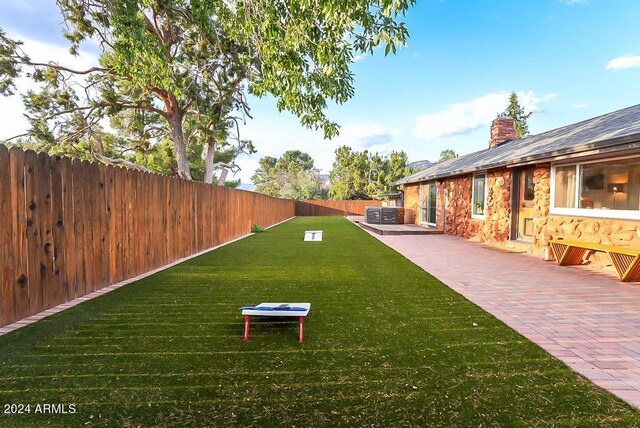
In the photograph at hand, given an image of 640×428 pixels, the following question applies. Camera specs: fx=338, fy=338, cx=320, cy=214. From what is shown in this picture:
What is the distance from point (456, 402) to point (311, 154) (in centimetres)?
6719

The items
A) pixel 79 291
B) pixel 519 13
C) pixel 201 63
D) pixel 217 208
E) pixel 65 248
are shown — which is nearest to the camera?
pixel 65 248

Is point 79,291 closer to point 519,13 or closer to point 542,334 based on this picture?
point 542,334

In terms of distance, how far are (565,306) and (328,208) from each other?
1210 inches

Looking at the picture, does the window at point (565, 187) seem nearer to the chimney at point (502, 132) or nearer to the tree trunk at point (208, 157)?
the chimney at point (502, 132)

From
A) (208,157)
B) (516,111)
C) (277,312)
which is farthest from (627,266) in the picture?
(516,111)

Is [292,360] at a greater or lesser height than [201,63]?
lesser

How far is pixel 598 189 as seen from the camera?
22.0 feet

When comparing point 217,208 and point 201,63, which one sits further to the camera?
point 201,63

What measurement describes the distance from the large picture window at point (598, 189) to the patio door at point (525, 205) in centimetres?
129

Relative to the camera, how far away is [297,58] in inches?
197

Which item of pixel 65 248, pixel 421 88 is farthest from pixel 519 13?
pixel 65 248

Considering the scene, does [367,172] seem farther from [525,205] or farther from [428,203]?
[525,205]

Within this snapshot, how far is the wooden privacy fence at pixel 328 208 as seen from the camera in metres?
34.7

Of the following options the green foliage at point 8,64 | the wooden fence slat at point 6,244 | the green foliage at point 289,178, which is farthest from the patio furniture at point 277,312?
the green foliage at point 289,178
